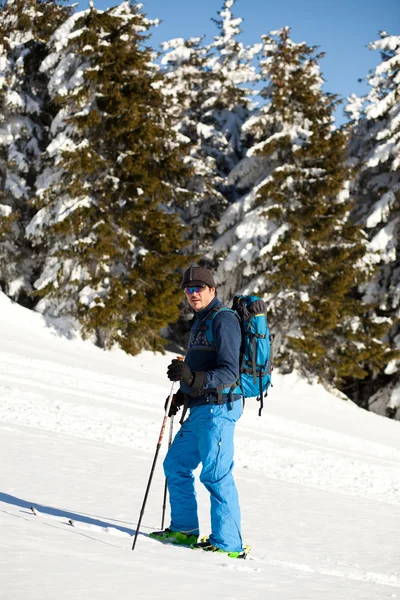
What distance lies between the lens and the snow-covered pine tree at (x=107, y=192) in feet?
72.7

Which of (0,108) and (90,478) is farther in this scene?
(0,108)

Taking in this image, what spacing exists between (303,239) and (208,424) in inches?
757

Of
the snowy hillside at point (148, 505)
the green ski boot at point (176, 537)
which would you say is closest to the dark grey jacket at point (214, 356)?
the green ski boot at point (176, 537)

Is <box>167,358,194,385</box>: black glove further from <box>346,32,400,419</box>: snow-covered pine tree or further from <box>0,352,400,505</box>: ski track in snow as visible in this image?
<box>346,32,400,419</box>: snow-covered pine tree

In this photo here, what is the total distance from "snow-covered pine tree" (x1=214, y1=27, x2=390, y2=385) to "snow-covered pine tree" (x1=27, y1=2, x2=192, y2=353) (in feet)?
9.40

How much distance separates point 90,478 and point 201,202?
22.3 m

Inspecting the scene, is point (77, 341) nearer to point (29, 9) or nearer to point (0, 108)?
point (0, 108)

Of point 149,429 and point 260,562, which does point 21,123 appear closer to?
point 149,429

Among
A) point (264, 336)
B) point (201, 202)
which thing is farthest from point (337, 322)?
point (264, 336)

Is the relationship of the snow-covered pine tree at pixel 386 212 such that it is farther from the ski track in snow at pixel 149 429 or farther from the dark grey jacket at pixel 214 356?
the dark grey jacket at pixel 214 356

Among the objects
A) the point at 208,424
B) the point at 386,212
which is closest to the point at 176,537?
the point at 208,424

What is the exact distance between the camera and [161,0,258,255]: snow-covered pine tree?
28.3 metres

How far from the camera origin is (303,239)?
78.4ft

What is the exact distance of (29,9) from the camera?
24.8 meters
